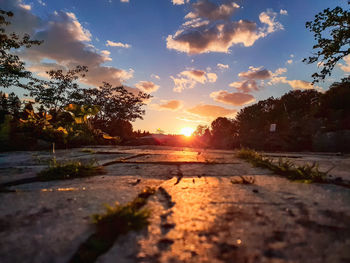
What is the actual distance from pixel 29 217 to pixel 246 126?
44.1 feet

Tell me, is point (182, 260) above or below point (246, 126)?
below

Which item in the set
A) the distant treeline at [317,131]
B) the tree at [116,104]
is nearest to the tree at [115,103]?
the tree at [116,104]

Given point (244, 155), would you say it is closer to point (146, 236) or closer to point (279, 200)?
point (279, 200)

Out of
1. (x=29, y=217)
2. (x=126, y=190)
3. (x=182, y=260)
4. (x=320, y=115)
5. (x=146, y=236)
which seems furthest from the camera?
(x=320, y=115)

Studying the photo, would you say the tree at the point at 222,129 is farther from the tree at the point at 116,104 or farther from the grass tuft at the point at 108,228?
the grass tuft at the point at 108,228

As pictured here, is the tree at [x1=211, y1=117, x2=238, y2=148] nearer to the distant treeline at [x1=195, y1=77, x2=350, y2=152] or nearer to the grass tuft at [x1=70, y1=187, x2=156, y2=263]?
the distant treeline at [x1=195, y1=77, x2=350, y2=152]

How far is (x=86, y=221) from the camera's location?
0.68m

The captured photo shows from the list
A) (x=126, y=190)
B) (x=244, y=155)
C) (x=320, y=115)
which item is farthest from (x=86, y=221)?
(x=320, y=115)

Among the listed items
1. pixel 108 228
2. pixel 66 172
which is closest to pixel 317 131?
pixel 66 172

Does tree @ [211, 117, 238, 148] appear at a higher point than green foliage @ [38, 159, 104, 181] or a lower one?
higher

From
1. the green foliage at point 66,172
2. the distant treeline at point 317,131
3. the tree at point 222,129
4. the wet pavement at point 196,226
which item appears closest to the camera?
the wet pavement at point 196,226

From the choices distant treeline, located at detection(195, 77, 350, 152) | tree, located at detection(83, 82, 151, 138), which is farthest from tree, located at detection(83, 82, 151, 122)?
distant treeline, located at detection(195, 77, 350, 152)

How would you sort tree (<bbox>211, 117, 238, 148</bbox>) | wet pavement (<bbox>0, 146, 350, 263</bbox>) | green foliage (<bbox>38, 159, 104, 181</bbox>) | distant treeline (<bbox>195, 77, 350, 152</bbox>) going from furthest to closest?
tree (<bbox>211, 117, 238, 148</bbox>) → distant treeline (<bbox>195, 77, 350, 152</bbox>) → green foliage (<bbox>38, 159, 104, 181</bbox>) → wet pavement (<bbox>0, 146, 350, 263</bbox>)

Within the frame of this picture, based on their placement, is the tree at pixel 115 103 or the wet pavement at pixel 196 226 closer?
the wet pavement at pixel 196 226
